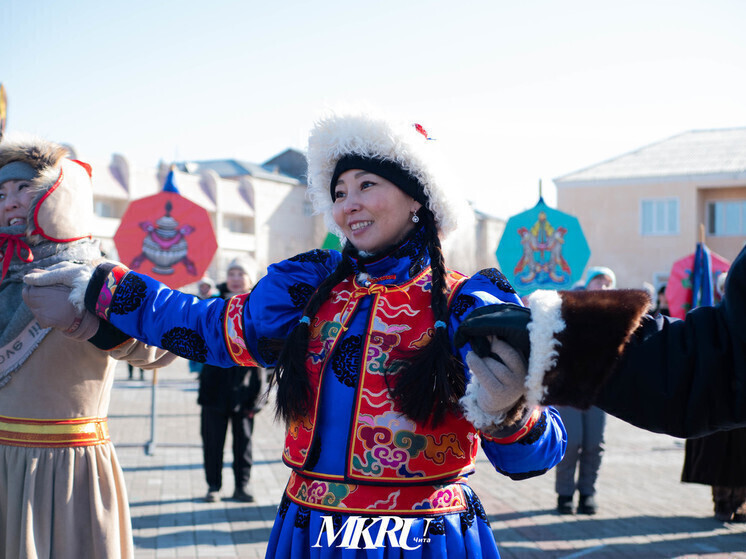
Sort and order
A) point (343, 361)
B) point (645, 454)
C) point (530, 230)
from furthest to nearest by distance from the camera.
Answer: point (645, 454) → point (530, 230) → point (343, 361)

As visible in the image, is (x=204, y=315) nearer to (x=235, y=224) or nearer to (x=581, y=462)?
(x=581, y=462)

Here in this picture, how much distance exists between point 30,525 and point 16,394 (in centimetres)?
→ 51

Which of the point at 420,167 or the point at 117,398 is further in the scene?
the point at 117,398

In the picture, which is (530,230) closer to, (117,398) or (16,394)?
(16,394)

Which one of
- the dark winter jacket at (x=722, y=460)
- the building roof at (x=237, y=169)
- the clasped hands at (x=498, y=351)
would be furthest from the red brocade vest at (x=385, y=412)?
the building roof at (x=237, y=169)

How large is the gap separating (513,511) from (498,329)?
16.5 feet

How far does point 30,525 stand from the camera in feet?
9.22

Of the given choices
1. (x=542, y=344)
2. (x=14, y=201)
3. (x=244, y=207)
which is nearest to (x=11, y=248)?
(x=14, y=201)

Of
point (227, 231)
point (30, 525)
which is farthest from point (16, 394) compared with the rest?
point (227, 231)

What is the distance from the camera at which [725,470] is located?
605 cm

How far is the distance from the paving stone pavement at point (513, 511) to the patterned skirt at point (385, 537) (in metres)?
1.77

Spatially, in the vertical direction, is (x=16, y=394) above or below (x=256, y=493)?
above

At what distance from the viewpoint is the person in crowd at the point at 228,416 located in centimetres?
626

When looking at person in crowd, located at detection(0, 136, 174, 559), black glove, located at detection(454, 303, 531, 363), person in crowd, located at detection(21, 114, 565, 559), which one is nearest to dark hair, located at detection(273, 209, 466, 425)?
person in crowd, located at detection(21, 114, 565, 559)
